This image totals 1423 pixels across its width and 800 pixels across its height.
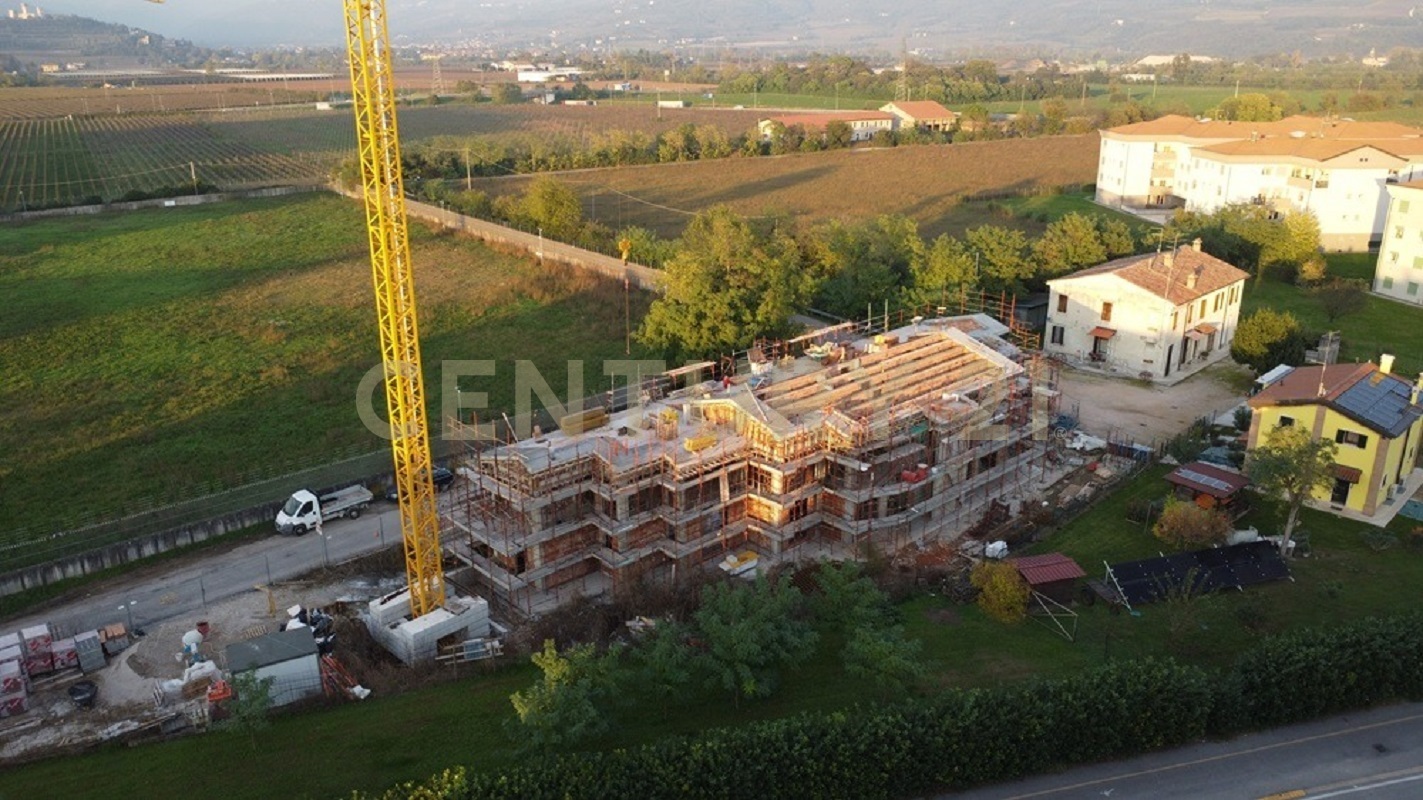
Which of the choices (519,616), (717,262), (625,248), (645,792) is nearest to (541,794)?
(645,792)

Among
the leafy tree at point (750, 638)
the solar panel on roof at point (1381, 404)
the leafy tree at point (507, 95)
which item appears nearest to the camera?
the leafy tree at point (750, 638)

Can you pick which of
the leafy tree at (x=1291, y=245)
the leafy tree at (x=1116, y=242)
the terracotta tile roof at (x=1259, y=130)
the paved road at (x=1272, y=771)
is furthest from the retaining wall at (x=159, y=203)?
the paved road at (x=1272, y=771)

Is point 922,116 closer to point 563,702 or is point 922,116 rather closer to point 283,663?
point 283,663

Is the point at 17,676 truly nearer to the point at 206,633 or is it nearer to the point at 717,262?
the point at 206,633

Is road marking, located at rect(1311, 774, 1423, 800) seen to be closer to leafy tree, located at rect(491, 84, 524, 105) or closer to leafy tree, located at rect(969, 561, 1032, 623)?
leafy tree, located at rect(969, 561, 1032, 623)

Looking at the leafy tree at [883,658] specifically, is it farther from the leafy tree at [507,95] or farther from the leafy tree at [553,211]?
the leafy tree at [507,95]

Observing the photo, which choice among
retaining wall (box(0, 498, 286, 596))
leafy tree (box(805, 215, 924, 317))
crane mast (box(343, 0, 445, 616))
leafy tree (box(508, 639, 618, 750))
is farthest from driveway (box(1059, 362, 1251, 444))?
retaining wall (box(0, 498, 286, 596))

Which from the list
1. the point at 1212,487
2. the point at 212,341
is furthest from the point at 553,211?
the point at 1212,487
